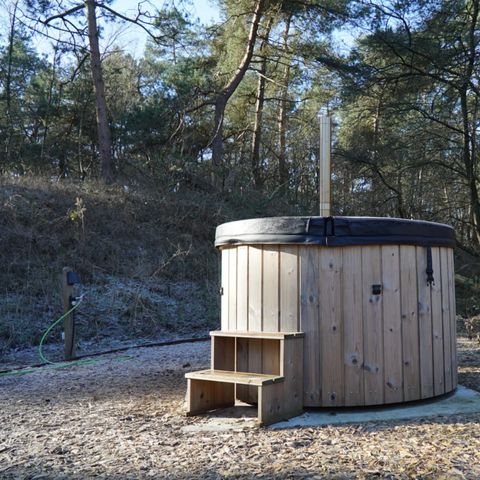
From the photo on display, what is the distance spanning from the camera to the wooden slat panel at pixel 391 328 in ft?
14.2

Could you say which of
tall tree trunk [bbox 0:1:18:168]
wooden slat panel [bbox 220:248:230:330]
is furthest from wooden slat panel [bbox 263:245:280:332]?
tall tree trunk [bbox 0:1:18:168]

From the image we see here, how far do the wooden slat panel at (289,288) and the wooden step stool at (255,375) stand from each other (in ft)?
0.43

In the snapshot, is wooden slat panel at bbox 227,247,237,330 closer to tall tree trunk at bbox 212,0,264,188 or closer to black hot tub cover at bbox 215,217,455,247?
black hot tub cover at bbox 215,217,455,247

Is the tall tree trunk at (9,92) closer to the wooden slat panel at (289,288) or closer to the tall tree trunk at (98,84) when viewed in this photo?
the tall tree trunk at (98,84)

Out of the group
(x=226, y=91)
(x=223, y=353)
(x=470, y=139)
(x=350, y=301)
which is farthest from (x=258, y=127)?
(x=350, y=301)

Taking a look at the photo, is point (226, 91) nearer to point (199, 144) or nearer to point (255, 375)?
point (199, 144)

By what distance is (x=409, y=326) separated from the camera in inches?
174

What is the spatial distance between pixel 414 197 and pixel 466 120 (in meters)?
5.73

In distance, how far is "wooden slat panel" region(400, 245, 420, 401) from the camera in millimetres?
4387

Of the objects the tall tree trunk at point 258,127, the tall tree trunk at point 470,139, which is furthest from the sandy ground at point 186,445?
the tall tree trunk at point 258,127

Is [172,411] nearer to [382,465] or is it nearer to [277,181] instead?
[382,465]

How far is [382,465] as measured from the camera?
299 centimetres

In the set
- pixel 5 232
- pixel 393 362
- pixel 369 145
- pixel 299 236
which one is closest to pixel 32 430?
pixel 299 236

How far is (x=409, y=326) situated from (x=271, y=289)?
1087 mm
